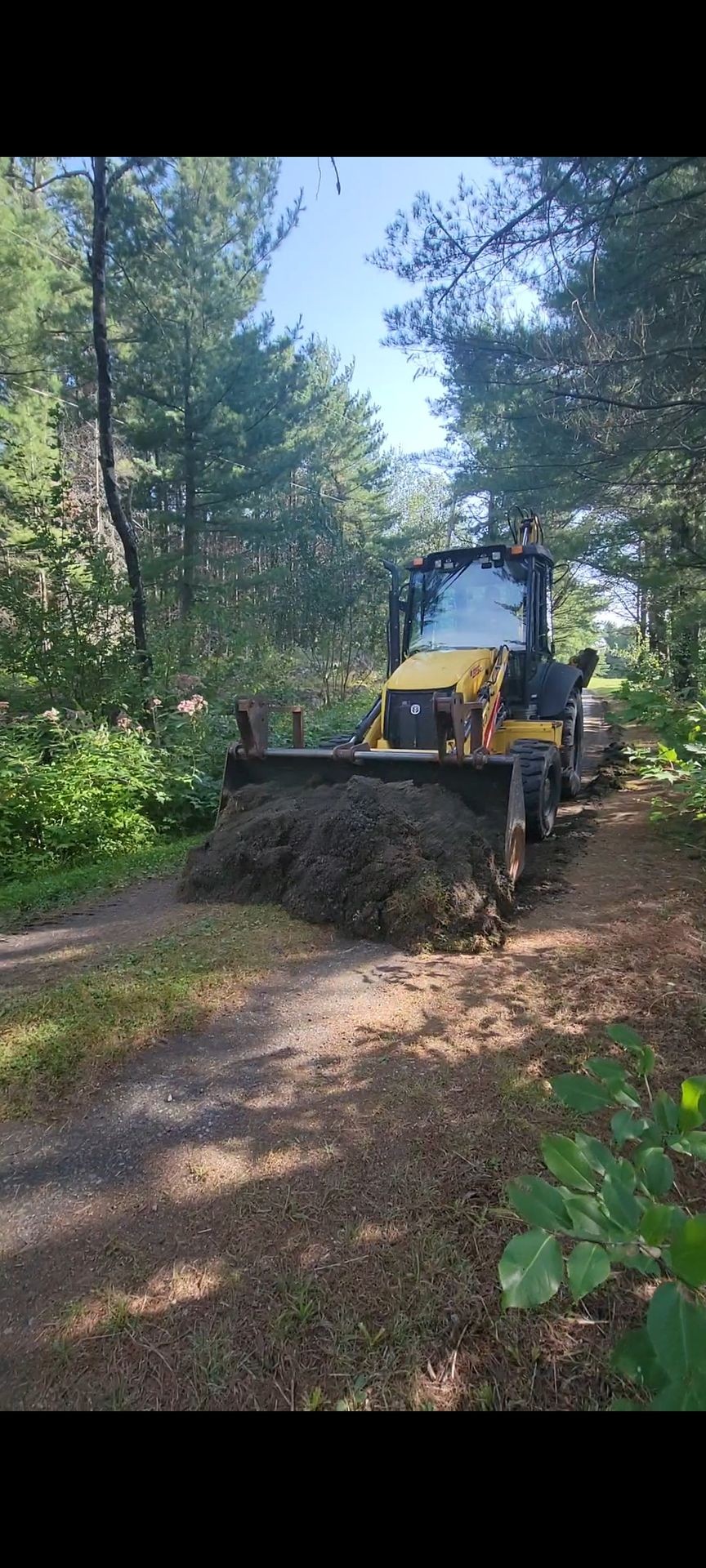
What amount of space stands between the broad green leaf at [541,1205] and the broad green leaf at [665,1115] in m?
0.21

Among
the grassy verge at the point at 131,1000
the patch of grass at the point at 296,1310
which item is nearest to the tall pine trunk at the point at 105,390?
the grassy verge at the point at 131,1000

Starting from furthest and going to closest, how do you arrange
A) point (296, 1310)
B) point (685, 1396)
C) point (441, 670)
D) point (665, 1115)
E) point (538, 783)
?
1. point (441, 670)
2. point (538, 783)
3. point (296, 1310)
4. point (665, 1115)
5. point (685, 1396)

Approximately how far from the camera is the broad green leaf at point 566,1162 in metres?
1.02

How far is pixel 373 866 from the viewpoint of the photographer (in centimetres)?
475

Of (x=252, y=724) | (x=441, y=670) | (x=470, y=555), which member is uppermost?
(x=470, y=555)

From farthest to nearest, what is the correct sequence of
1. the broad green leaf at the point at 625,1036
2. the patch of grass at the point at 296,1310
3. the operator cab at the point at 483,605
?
the operator cab at the point at 483,605 → the patch of grass at the point at 296,1310 → the broad green leaf at the point at 625,1036

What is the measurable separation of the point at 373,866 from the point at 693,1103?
3.67 m

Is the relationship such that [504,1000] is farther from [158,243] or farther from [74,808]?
[158,243]

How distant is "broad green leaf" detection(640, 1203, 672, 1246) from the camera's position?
948 mm

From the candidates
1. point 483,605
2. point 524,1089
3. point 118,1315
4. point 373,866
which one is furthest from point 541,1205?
point 483,605

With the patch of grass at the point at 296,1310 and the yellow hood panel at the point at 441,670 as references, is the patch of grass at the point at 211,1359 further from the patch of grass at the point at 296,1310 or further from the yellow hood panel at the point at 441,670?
the yellow hood panel at the point at 441,670

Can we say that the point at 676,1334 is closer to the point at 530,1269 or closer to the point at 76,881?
the point at 530,1269
